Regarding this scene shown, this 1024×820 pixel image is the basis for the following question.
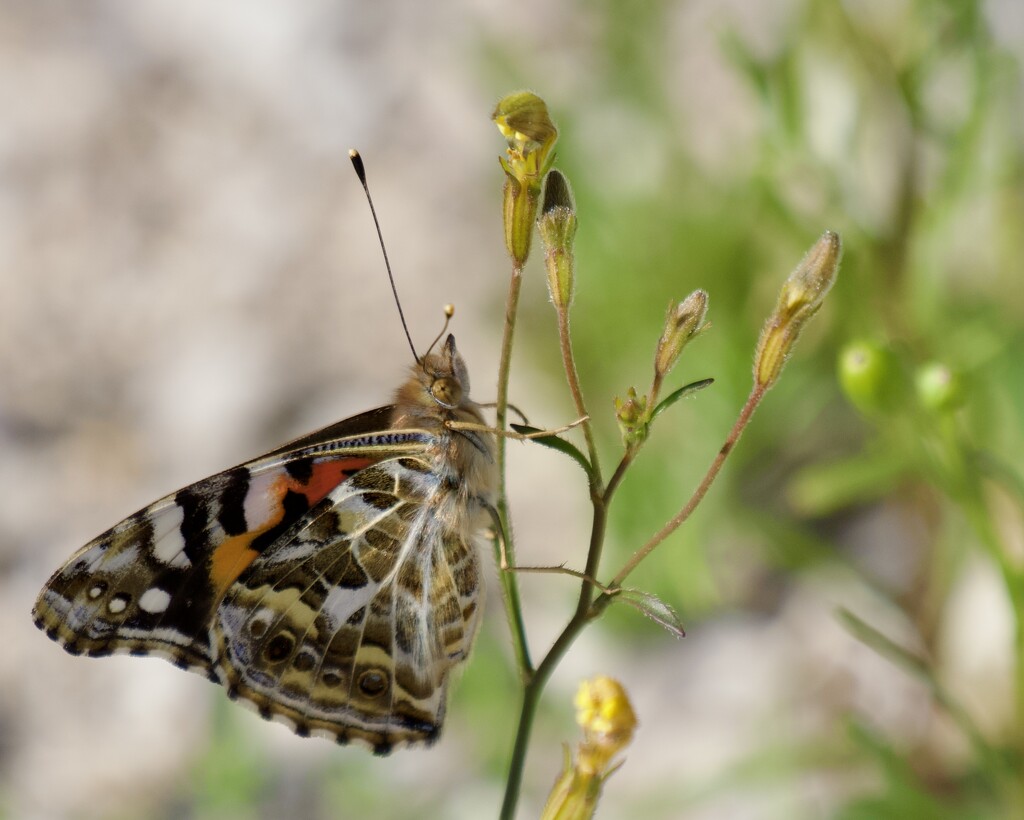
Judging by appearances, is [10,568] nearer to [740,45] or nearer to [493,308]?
[493,308]

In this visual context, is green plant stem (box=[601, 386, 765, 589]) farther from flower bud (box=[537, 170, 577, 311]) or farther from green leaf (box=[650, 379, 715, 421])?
flower bud (box=[537, 170, 577, 311])

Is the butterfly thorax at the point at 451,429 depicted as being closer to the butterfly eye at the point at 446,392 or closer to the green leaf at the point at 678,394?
the butterfly eye at the point at 446,392

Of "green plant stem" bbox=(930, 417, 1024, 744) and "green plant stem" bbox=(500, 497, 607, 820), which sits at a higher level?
"green plant stem" bbox=(930, 417, 1024, 744)

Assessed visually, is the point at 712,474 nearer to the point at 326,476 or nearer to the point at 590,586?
the point at 590,586

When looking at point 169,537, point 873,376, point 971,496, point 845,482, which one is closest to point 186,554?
point 169,537

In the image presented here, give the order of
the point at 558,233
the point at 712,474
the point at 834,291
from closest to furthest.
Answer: the point at 712,474, the point at 558,233, the point at 834,291

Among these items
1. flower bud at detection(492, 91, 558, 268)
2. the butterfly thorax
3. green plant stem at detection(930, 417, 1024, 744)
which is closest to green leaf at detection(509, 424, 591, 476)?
flower bud at detection(492, 91, 558, 268)

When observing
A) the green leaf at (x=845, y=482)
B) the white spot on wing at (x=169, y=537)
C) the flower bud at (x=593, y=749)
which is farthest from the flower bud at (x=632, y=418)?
the green leaf at (x=845, y=482)
